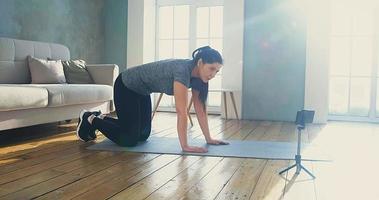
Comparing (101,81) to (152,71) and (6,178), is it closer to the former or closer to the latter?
(152,71)

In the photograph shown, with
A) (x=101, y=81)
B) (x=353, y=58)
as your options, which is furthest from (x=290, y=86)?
(x=101, y=81)

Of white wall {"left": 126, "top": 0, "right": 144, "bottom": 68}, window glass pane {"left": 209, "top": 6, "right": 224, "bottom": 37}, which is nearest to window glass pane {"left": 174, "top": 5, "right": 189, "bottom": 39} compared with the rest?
window glass pane {"left": 209, "top": 6, "right": 224, "bottom": 37}

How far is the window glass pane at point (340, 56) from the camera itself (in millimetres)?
4852

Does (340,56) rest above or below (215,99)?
above

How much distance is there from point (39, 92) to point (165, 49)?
3.14 meters

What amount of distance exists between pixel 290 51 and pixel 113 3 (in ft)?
8.54

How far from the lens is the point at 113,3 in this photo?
219 inches

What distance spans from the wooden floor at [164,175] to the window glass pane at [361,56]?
199 centimetres

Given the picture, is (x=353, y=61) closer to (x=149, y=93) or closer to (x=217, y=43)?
(x=217, y=43)

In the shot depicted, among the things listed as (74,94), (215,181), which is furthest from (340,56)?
(215,181)

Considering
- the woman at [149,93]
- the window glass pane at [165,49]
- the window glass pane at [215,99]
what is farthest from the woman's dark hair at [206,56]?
the window glass pane at [165,49]

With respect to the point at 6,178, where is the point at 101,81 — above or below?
above

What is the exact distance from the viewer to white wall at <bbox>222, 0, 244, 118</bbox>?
4.83 meters

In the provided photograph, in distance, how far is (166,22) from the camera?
18.9 ft
